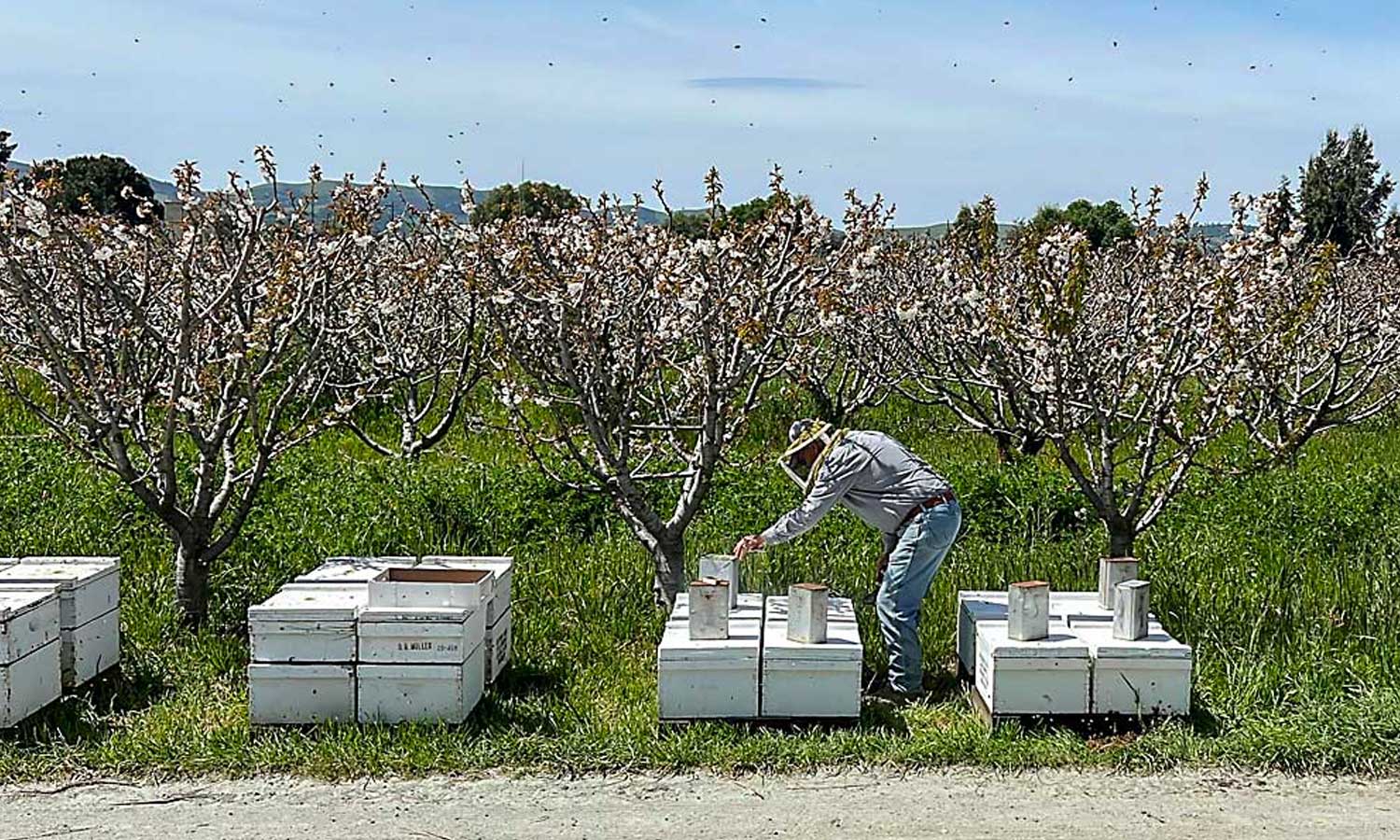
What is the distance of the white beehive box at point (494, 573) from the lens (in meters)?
6.88

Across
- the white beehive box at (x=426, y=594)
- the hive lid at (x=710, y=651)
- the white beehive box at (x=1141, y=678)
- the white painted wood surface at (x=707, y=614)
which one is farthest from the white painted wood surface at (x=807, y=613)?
the white beehive box at (x=426, y=594)

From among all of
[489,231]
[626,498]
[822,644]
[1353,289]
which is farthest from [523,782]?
[1353,289]

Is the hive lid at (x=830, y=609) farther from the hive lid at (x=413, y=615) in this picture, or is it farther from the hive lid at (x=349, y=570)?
the hive lid at (x=349, y=570)

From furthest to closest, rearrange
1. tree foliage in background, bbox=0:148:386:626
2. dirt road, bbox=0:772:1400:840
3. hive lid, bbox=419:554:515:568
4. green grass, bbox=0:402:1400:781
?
1. tree foliage in background, bbox=0:148:386:626
2. hive lid, bbox=419:554:515:568
3. green grass, bbox=0:402:1400:781
4. dirt road, bbox=0:772:1400:840

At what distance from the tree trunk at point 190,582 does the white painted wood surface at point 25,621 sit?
1154 mm

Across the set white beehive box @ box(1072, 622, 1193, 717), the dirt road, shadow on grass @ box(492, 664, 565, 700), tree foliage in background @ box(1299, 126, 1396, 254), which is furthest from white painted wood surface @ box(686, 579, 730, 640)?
tree foliage in background @ box(1299, 126, 1396, 254)

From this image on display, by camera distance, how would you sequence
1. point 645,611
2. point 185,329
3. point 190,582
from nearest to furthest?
point 185,329 → point 190,582 → point 645,611

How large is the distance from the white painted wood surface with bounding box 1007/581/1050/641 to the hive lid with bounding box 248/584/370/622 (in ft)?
9.19

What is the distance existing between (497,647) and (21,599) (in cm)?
209

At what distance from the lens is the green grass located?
603 centimetres

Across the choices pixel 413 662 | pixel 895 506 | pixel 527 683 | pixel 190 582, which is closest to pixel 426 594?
pixel 413 662

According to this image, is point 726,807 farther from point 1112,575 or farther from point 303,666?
point 1112,575

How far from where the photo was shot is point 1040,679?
20.5 feet

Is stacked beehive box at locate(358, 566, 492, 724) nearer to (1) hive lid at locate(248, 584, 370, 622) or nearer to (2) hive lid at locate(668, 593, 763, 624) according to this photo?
(1) hive lid at locate(248, 584, 370, 622)
